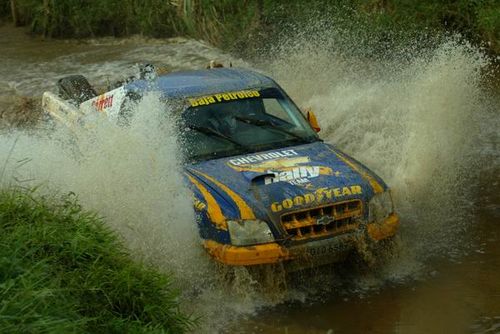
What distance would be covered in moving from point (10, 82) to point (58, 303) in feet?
42.8

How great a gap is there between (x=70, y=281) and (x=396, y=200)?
4.33m

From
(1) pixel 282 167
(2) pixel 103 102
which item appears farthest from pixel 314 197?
(2) pixel 103 102

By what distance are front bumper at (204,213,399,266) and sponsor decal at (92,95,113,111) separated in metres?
2.74

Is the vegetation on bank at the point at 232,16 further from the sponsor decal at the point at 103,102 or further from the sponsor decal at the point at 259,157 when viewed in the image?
the sponsor decal at the point at 259,157

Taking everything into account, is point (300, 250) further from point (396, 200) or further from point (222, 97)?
point (396, 200)

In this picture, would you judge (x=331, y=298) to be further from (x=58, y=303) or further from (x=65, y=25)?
(x=65, y=25)

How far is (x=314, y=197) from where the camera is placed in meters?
6.46

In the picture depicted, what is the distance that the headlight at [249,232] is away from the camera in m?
6.28

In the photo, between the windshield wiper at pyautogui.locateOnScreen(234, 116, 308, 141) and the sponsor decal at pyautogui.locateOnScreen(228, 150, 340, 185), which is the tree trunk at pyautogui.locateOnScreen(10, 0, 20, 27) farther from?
the sponsor decal at pyautogui.locateOnScreen(228, 150, 340, 185)

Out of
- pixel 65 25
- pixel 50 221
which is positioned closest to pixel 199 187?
pixel 50 221

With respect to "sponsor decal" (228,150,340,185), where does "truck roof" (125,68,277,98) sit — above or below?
above

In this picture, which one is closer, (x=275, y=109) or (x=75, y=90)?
(x=275, y=109)

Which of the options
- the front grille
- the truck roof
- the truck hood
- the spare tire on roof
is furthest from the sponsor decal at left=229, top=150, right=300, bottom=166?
the spare tire on roof

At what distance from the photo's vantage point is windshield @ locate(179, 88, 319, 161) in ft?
24.1
